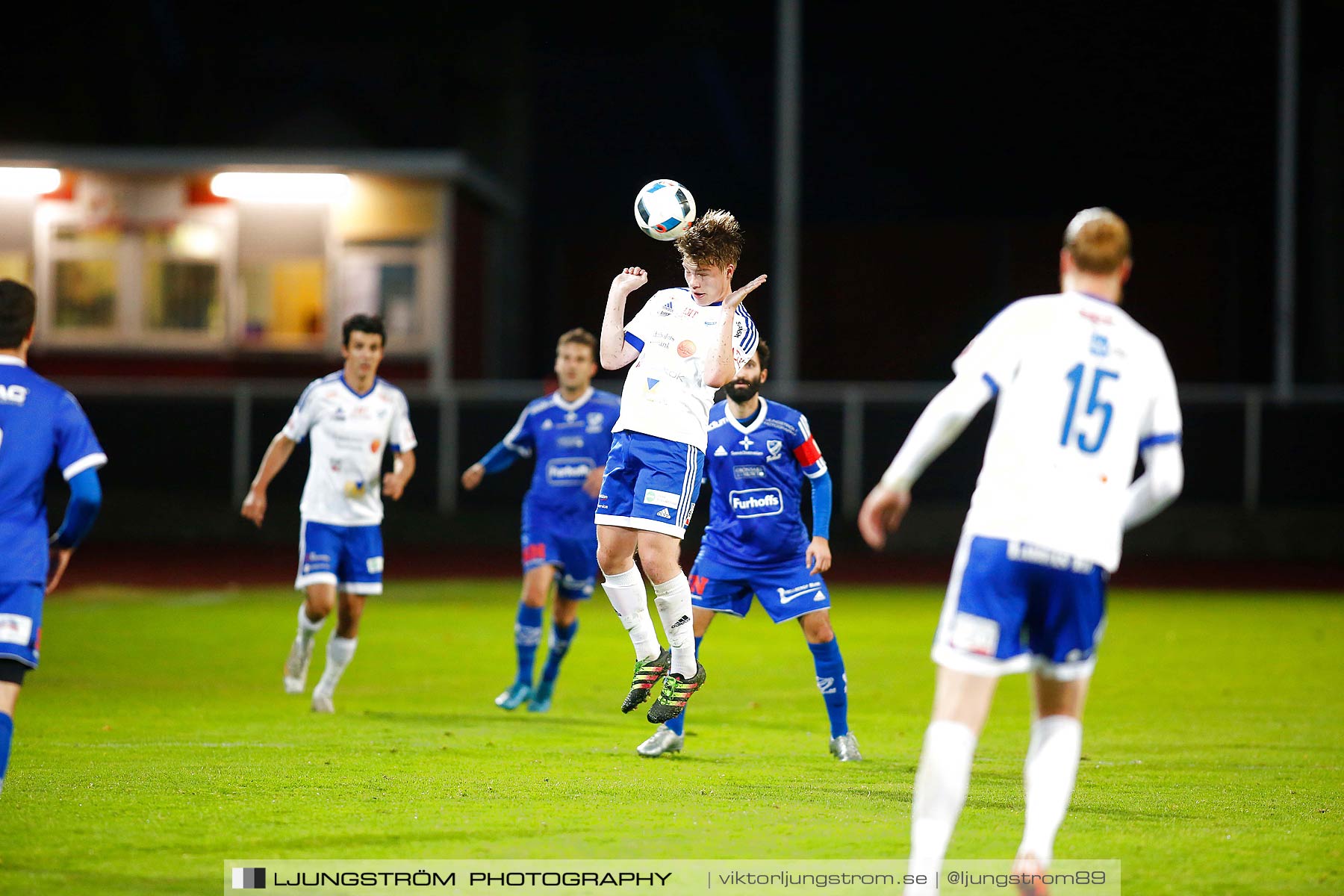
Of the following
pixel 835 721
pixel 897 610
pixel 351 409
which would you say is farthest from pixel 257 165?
pixel 835 721

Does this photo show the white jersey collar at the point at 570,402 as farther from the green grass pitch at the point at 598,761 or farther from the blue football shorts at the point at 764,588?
the blue football shorts at the point at 764,588

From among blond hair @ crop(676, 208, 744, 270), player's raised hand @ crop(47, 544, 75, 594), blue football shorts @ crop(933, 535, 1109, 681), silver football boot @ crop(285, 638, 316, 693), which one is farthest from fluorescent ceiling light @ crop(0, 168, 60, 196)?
blue football shorts @ crop(933, 535, 1109, 681)

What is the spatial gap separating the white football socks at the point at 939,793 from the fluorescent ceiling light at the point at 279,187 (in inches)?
851

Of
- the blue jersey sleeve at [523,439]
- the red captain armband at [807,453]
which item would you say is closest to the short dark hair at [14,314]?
the red captain armband at [807,453]

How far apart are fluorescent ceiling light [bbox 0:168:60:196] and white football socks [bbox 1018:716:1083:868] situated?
23419mm

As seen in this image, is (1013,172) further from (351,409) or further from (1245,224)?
(351,409)

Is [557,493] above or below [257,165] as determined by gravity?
below

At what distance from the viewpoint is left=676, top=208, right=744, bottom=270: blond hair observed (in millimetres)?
6305

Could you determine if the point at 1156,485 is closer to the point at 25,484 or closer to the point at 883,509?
the point at 883,509

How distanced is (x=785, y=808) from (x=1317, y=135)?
25.7 m

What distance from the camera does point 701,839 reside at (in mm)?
5102

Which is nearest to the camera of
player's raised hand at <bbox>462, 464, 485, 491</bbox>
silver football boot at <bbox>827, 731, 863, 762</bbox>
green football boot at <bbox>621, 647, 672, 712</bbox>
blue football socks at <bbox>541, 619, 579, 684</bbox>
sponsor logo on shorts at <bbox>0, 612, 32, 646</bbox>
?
sponsor logo on shorts at <bbox>0, 612, 32, 646</bbox>

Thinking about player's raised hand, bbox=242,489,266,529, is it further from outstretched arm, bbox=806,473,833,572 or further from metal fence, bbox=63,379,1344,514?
metal fence, bbox=63,379,1344,514

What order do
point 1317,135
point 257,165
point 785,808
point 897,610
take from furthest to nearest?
point 1317,135
point 257,165
point 897,610
point 785,808
